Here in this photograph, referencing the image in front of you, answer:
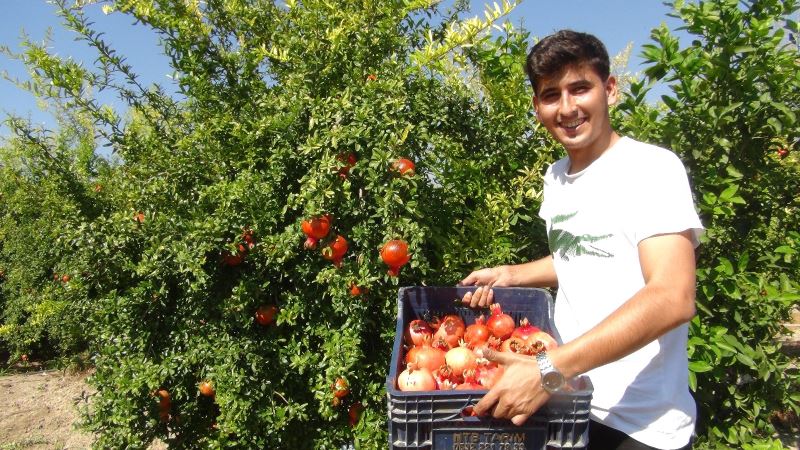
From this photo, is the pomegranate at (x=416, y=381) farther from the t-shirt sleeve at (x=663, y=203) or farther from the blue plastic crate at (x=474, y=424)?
the t-shirt sleeve at (x=663, y=203)

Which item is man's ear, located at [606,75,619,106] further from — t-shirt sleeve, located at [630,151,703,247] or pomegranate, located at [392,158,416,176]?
pomegranate, located at [392,158,416,176]

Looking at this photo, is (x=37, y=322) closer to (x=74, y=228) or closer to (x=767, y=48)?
(x=74, y=228)

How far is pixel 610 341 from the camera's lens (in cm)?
124

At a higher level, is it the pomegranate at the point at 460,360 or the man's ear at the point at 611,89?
the man's ear at the point at 611,89

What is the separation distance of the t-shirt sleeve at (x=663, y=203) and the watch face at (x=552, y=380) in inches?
15.4

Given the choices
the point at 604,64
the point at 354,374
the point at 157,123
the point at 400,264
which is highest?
the point at 157,123

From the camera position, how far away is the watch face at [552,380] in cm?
120

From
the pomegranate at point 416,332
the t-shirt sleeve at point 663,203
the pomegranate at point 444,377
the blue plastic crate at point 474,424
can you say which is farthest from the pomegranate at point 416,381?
the t-shirt sleeve at point 663,203

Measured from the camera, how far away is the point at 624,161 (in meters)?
1.49

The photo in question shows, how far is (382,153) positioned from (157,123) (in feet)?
4.22

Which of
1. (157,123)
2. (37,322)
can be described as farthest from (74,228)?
(37,322)

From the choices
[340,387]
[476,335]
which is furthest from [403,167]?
[340,387]

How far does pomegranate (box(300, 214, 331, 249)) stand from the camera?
6.81 feet

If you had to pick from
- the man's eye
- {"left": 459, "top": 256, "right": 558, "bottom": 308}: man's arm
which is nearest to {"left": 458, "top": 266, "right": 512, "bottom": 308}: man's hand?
{"left": 459, "top": 256, "right": 558, "bottom": 308}: man's arm
